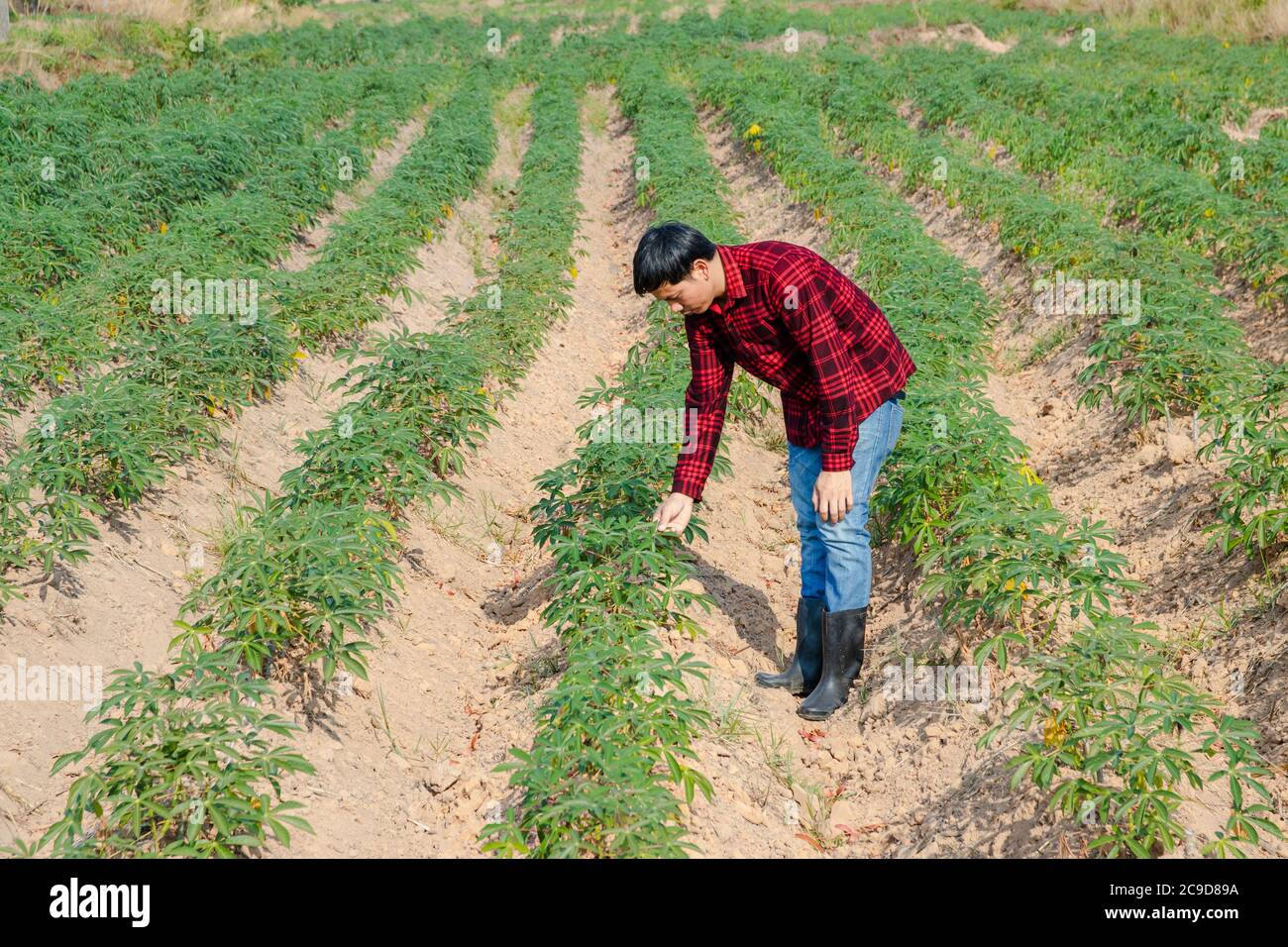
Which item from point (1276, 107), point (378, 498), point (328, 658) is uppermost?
point (1276, 107)

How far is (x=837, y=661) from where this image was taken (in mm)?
3205

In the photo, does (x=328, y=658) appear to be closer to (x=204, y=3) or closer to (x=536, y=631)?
(x=536, y=631)

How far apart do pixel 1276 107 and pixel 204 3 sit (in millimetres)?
21736

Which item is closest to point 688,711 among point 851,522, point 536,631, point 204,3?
point 851,522

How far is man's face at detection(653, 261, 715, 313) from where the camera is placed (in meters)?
2.58

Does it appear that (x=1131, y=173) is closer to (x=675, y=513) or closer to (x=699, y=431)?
(x=699, y=431)

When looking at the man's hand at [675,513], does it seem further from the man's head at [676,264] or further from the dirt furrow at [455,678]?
the dirt furrow at [455,678]

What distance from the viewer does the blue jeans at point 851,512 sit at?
2.94 metres

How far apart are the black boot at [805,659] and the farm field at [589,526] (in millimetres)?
86

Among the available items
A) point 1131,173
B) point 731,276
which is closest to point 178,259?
point 731,276

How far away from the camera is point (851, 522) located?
9.75 feet

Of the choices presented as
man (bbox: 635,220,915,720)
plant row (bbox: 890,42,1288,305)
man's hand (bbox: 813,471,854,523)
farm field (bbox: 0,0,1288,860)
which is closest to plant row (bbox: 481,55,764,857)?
farm field (bbox: 0,0,1288,860)

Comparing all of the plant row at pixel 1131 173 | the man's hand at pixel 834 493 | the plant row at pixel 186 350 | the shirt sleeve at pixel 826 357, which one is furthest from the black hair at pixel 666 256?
the plant row at pixel 1131 173

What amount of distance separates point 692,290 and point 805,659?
1458 millimetres
